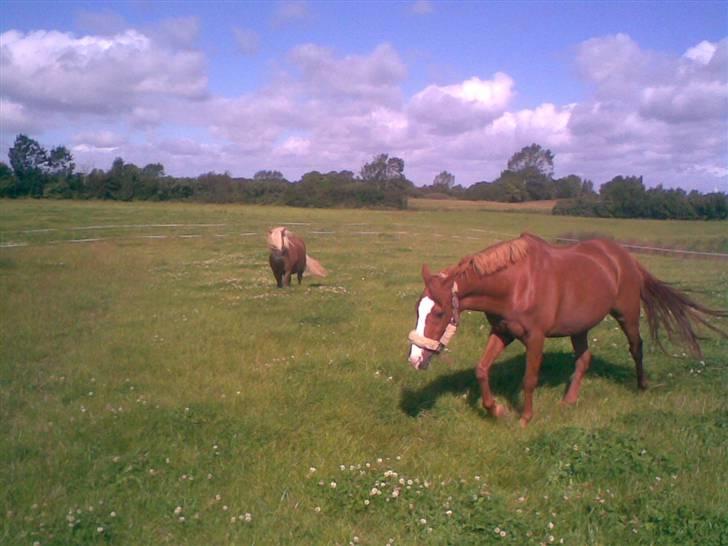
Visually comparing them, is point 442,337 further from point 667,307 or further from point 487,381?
point 667,307

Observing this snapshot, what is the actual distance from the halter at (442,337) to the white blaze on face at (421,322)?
0.06m

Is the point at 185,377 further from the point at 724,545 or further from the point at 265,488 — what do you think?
the point at 724,545

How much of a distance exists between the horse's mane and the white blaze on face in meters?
0.64

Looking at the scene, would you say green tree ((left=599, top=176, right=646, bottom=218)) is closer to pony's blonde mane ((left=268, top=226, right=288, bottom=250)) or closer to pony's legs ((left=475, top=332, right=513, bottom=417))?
pony's blonde mane ((left=268, top=226, right=288, bottom=250))

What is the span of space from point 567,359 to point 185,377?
5708mm

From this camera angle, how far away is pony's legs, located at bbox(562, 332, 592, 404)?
25.8 feet

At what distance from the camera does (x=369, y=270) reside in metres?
20.8

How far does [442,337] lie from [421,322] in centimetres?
27

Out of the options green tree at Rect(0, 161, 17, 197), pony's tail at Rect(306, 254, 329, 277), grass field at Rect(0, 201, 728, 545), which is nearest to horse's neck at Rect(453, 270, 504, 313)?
grass field at Rect(0, 201, 728, 545)

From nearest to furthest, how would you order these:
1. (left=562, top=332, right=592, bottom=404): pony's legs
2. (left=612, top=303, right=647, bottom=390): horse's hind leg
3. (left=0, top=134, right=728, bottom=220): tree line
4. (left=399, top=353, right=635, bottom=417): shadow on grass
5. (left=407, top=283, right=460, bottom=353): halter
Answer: (left=407, top=283, right=460, bottom=353): halter
(left=399, top=353, right=635, bottom=417): shadow on grass
(left=562, top=332, right=592, bottom=404): pony's legs
(left=612, top=303, right=647, bottom=390): horse's hind leg
(left=0, top=134, right=728, bottom=220): tree line

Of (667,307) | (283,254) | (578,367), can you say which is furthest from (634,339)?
(283,254)

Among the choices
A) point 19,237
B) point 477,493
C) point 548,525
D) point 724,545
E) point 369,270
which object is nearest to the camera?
point 724,545

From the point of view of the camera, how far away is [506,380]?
8.70 metres

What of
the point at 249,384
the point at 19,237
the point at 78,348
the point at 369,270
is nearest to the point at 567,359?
the point at 249,384
